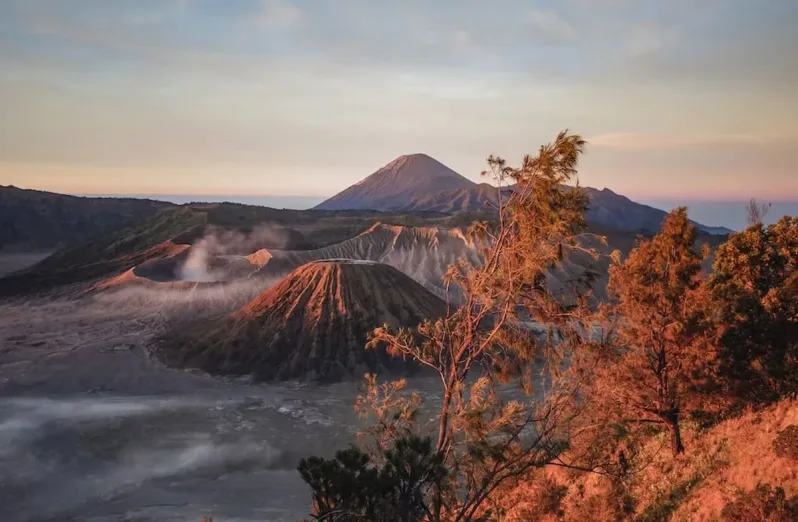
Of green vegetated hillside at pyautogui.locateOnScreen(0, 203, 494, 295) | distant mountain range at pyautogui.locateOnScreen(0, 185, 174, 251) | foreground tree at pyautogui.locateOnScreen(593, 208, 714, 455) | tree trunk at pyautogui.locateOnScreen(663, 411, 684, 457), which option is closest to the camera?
foreground tree at pyautogui.locateOnScreen(593, 208, 714, 455)

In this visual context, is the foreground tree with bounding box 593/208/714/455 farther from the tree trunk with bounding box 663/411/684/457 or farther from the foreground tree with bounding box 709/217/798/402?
the foreground tree with bounding box 709/217/798/402

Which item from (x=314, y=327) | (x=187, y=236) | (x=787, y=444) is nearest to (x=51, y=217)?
(x=187, y=236)

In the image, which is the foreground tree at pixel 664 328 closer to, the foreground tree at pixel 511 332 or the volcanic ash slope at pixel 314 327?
the foreground tree at pixel 511 332

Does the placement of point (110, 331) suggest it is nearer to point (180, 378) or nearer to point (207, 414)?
point (180, 378)

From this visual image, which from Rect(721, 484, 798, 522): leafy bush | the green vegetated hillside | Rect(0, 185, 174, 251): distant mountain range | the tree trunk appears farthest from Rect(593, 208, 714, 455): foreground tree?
Rect(0, 185, 174, 251): distant mountain range

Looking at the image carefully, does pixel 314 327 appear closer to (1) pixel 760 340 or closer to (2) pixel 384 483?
(1) pixel 760 340

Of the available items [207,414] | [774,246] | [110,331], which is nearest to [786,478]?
[774,246]

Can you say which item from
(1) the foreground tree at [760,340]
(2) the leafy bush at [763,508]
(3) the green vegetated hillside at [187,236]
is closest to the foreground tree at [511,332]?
(2) the leafy bush at [763,508]

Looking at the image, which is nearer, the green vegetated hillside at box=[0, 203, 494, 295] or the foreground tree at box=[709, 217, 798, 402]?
the foreground tree at box=[709, 217, 798, 402]
